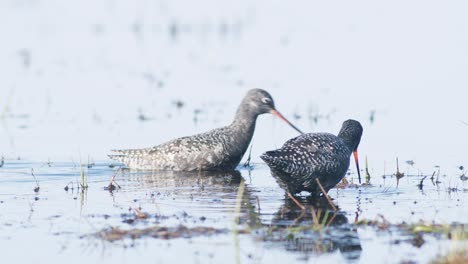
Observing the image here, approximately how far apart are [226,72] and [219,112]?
3.80 meters

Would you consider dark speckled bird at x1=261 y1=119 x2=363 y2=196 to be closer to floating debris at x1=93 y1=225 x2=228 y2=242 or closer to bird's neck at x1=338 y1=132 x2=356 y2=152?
bird's neck at x1=338 y1=132 x2=356 y2=152

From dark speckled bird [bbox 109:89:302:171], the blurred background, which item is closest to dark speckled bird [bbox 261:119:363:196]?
dark speckled bird [bbox 109:89:302:171]

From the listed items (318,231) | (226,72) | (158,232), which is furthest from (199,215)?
(226,72)

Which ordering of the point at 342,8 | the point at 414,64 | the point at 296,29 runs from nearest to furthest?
the point at 414,64 → the point at 296,29 → the point at 342,8

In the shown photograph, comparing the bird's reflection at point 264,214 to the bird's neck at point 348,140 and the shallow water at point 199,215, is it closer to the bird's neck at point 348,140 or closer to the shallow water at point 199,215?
the shallow water at point 199,215

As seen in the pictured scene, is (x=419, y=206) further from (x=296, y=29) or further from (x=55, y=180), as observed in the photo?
(x=296, y=29)

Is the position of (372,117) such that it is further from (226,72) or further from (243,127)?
(226,72)

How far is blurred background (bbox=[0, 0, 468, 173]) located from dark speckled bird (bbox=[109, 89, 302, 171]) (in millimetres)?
756

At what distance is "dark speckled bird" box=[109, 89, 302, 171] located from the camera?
1451cm

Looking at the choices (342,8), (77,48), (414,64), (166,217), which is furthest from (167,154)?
(342,8)

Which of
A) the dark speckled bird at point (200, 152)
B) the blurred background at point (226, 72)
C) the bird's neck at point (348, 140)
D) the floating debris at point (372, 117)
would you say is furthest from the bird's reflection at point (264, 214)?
the floating debris at point (372, 117)

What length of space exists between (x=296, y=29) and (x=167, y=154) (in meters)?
12.5

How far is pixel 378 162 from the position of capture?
48.1 ft

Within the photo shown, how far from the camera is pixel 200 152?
1452 cm
